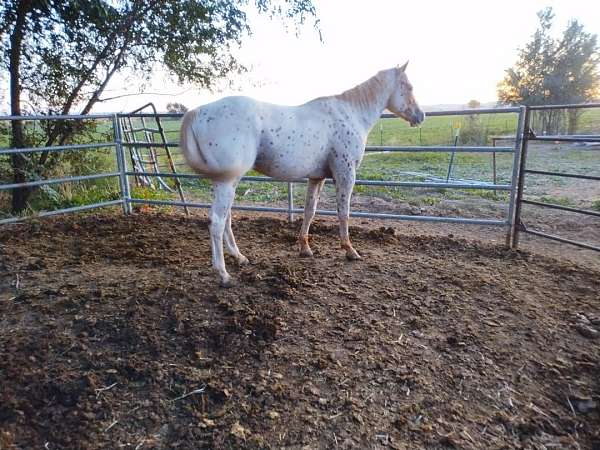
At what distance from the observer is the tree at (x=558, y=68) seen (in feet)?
61.4

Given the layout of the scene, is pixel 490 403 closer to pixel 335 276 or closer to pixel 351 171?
pixel 335 276

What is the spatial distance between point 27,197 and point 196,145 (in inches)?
166

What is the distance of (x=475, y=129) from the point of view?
13984mm

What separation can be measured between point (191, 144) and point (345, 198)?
4.60ft

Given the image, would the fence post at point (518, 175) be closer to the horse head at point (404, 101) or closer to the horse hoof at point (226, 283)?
the horse head at point (404, 101)

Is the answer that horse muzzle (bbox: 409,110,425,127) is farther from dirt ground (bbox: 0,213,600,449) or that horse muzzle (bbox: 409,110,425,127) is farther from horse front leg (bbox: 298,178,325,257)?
dirt ground (bbox: 0,213,600,449)

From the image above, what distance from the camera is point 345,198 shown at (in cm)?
330

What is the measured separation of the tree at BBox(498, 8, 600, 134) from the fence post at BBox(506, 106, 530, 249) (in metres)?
17.7

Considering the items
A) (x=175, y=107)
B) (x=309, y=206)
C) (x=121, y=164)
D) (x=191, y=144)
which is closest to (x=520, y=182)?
(x=309, y=206)

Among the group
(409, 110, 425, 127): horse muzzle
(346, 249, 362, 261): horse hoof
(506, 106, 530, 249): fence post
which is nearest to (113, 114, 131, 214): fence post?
(346, 249, 362, 261): horse hoof

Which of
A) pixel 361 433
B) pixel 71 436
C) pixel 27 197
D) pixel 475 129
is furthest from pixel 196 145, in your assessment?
pixel 475 129

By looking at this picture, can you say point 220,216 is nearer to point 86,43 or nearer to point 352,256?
point 352,256

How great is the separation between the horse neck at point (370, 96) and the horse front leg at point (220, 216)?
→ 4.55 feet

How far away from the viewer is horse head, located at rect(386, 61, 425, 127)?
11.4ft
